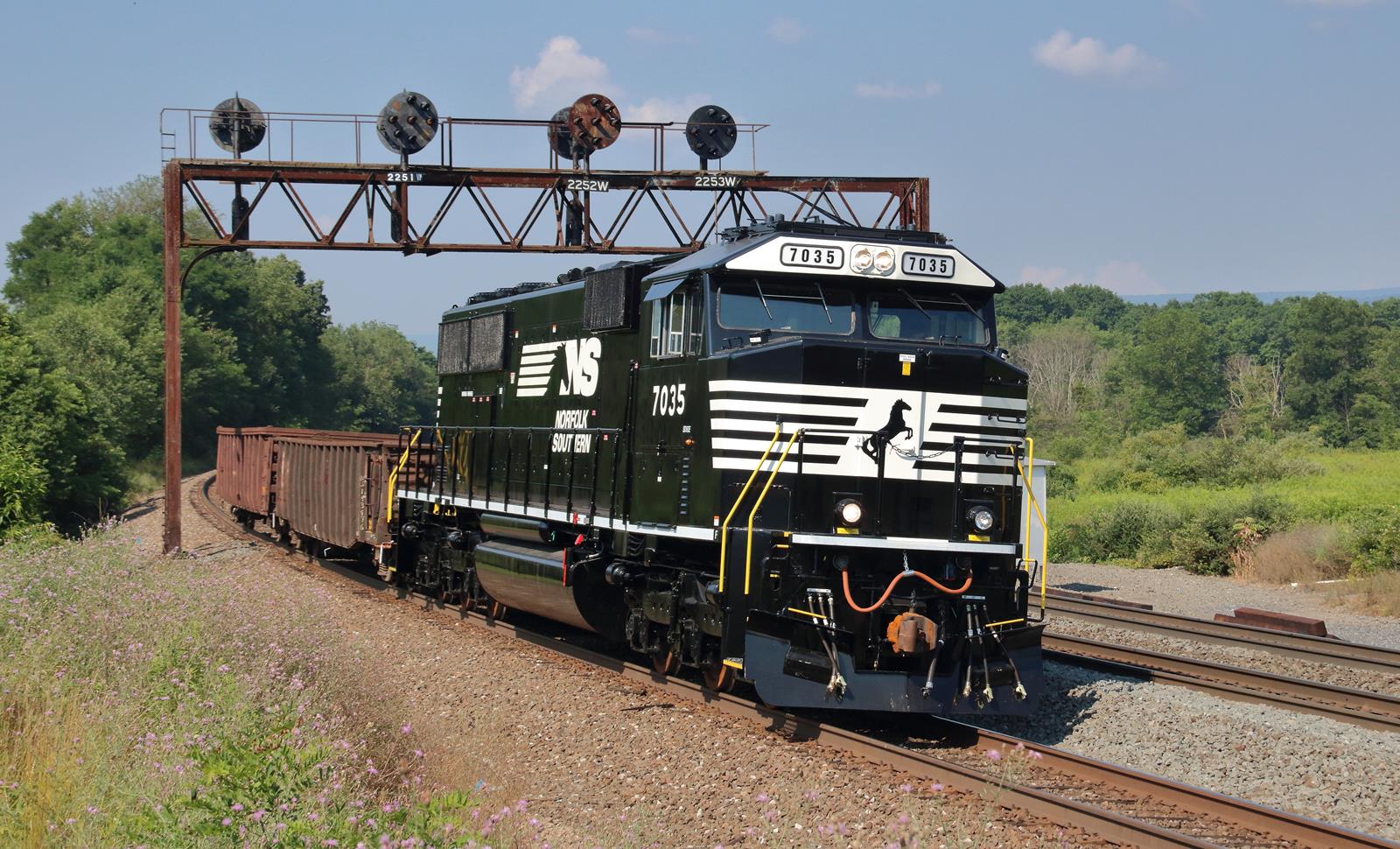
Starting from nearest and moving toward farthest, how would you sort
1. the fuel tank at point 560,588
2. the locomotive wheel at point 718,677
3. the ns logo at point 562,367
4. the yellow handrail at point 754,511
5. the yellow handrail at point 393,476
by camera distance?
the yellow handrail at point 754,511 → the locomotive wheel at point 718,677 → the fuel tank at point 560,588 → the ns logo at point 562,367 → the yellow handrail at point 393,476

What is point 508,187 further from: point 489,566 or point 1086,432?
point 1086,432

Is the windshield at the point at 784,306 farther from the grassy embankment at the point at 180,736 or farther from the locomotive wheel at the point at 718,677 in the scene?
the grassy embankment at the point at 180,736

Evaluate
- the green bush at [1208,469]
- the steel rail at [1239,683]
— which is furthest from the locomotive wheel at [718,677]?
the green bush at [1208,469]

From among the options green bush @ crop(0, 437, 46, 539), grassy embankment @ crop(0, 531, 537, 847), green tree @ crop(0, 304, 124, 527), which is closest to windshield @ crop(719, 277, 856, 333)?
grassy embankment @ crop(0, 531, 537, 847)

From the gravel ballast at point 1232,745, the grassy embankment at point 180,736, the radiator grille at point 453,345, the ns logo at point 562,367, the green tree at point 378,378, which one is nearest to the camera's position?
the grassy embankment at point 180,736

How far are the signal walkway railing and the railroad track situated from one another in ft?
8.00

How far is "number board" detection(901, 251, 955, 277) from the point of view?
10.4m

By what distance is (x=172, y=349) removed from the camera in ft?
75.0

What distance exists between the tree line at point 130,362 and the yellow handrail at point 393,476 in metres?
7.81

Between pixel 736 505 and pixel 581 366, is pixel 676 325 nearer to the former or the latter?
pixel 736 505

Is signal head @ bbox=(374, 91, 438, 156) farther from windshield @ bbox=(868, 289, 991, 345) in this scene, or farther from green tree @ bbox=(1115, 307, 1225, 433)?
green tree @ bbox=(1115, 307, 1225, 433)

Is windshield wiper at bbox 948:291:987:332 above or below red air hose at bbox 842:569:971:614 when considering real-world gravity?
above

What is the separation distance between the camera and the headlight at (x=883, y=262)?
10328 millimetres

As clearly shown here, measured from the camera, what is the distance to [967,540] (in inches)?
398
